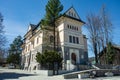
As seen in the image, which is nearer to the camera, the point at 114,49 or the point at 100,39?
the point at 100,39

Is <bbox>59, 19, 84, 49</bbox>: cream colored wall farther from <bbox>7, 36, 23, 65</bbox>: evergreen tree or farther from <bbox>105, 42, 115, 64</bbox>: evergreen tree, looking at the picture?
<bbox>7, 36, 23, 65</bbox>: evergreen tree

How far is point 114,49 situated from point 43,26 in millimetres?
19326

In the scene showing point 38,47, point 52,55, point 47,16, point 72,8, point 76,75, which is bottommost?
point 76,75

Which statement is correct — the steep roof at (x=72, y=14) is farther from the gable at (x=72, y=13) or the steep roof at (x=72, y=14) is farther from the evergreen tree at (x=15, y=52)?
the evergreen tree at (x=15, y=52)


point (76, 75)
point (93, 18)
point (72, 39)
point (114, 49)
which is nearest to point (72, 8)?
point (93, 18)

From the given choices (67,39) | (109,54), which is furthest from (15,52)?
(109,54)

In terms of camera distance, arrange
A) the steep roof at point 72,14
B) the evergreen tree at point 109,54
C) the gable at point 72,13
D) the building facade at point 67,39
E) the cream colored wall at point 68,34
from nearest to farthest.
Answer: the building facade at point 67,39 → the cream colored wall at point 68,34 → the evergreen tree at point 109,54 → the steep roof at point 72,14 → the gable at point 72,13

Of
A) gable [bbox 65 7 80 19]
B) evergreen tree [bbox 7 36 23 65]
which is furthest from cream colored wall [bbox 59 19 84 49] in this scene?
evergreen tree [bbox 7 36 23 65]

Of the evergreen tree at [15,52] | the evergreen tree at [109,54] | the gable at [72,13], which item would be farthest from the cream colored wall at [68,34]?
the evergreen tree at [15,52]

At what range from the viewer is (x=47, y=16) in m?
26.7

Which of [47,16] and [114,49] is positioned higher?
[47,16]

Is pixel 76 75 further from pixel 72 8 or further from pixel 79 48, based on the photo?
pixel 72 8

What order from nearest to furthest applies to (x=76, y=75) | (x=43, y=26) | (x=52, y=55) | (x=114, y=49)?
(x=76, y=75)
(x=52, y=55)
(x=43, y=26)
(x=114, y=49)

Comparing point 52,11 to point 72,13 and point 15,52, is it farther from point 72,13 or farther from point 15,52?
point 15,52
